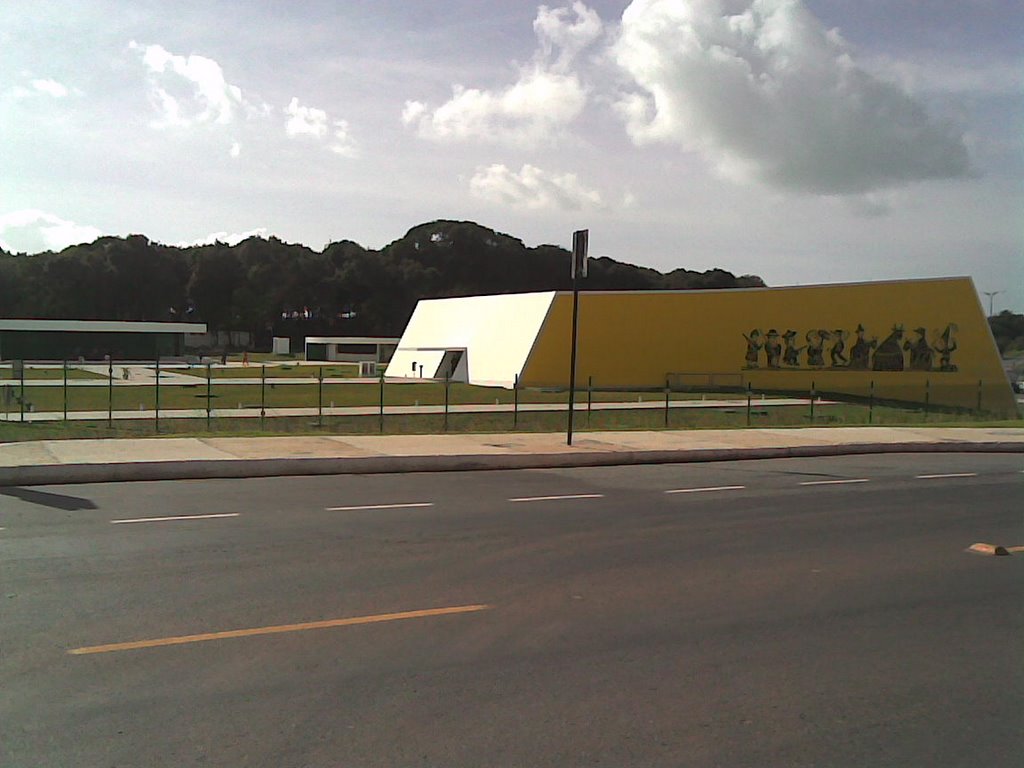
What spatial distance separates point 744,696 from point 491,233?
126 meters

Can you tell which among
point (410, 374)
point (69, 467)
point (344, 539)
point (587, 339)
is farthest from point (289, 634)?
point (410, 374)

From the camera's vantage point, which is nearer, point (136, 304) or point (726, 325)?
point (726, 325)

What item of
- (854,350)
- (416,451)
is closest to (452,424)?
(416,451)

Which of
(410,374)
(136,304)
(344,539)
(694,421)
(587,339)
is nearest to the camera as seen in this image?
(344,539)

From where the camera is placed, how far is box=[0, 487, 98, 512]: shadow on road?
37.0 ft

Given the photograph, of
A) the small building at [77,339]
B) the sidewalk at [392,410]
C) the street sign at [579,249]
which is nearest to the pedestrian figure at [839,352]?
the sidewalk at [392,410]

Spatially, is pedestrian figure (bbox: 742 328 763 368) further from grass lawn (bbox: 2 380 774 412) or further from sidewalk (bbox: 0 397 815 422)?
sidewalk (bbox: 0 397 815 422)

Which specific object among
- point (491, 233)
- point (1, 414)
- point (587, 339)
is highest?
point (491, 233)

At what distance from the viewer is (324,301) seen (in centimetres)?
11888

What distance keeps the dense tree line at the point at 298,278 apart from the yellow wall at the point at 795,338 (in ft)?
218

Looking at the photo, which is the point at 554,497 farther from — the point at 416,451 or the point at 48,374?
the point at 48,374

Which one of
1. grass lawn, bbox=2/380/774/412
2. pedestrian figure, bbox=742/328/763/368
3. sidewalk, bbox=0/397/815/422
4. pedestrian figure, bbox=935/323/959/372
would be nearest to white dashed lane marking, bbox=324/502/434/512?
sidewalk, bbox=0/397/815/422

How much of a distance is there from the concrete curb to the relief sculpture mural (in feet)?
88.0

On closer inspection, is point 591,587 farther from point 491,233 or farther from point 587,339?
point 491,233
